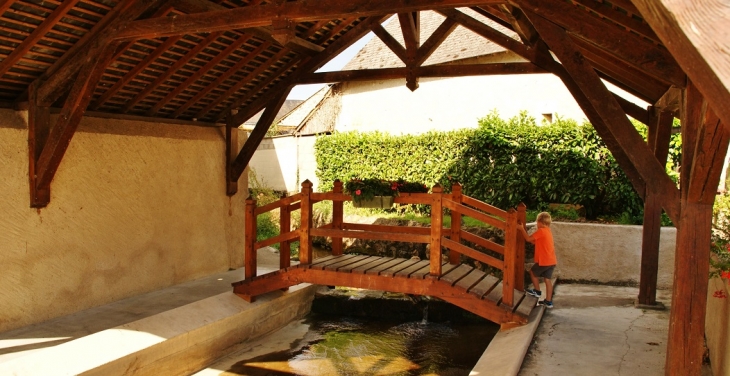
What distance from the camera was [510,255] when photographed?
23.1ft

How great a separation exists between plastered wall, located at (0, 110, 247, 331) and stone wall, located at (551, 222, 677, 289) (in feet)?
18.9

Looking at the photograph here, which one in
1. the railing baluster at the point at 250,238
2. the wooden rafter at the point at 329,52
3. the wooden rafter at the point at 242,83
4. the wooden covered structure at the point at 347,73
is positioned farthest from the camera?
the wooden rafter at the point at 329,52

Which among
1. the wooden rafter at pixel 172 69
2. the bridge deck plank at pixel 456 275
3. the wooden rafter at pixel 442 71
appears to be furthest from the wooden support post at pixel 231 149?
the bridge deck plank at pixel 456 275

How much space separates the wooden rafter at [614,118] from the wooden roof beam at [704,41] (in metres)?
3.18

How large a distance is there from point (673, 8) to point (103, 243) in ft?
26.8

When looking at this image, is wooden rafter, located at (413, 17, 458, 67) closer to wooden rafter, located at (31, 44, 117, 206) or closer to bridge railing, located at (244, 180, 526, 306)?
bridge railing, located at (244, 180, 526, 306)

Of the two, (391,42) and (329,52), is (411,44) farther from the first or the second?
(329,52)

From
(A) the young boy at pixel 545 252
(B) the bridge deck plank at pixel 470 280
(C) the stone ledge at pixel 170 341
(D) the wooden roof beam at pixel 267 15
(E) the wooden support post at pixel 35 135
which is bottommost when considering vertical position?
(C) the stone ledge at pixel 170 341

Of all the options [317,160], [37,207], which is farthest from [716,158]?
[317,160]

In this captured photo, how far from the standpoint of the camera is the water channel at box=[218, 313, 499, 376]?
7480 mm

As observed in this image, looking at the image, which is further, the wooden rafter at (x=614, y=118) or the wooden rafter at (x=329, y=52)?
the wooden rafter at (x=329, y=52)

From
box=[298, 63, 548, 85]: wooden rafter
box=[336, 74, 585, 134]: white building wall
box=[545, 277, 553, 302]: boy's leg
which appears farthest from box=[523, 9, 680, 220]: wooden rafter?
box=[336, 74, 585, 134]: white building wall

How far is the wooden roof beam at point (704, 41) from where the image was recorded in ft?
5.30

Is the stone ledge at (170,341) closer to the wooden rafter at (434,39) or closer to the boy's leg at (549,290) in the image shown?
the boy's leg at (549,290)
